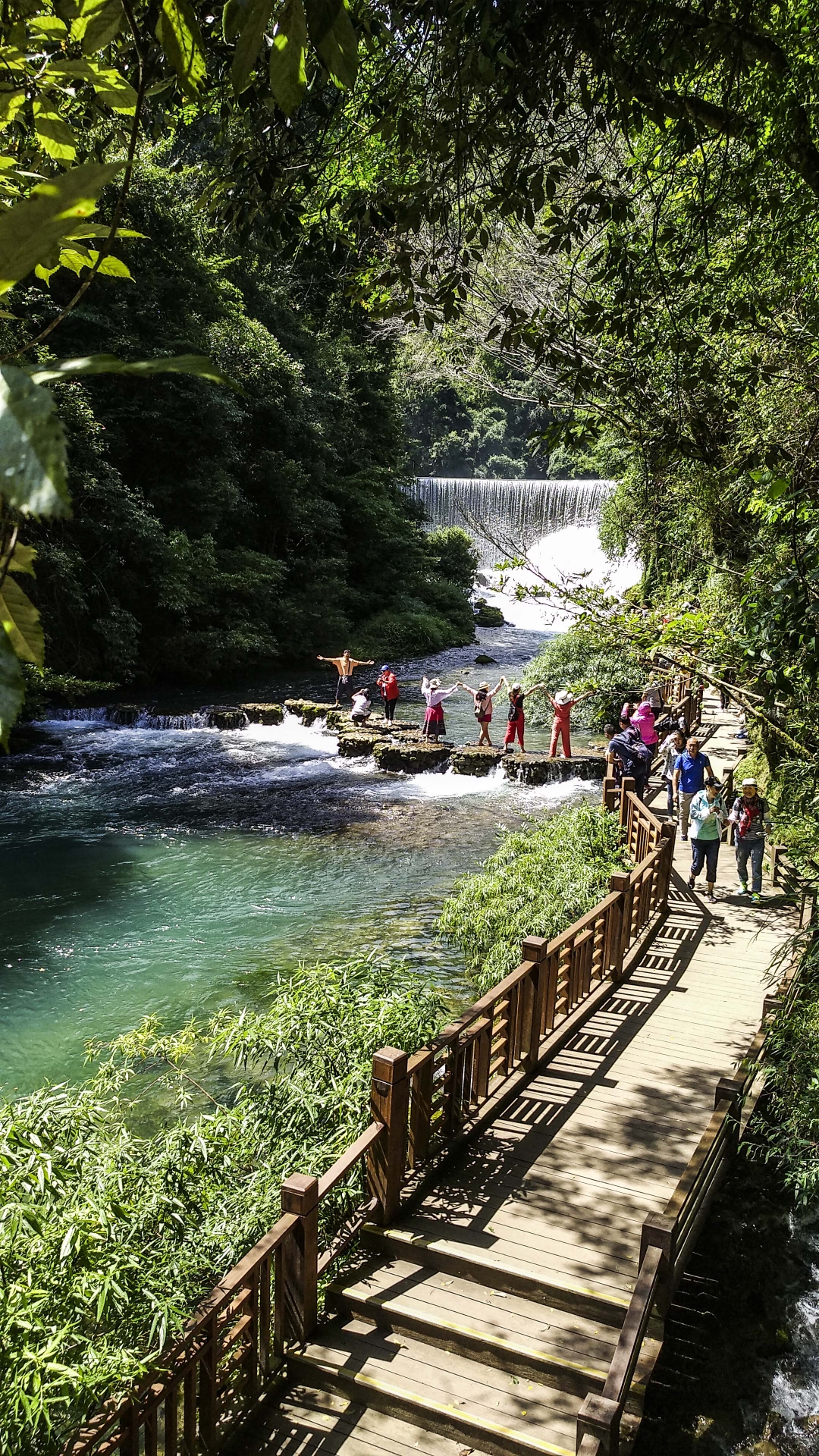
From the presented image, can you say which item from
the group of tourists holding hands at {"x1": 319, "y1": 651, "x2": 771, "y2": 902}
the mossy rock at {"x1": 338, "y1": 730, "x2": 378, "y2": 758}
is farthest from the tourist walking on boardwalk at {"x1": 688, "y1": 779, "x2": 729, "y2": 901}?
the mossy rock at {"x1": 338, "y1": 730, "x2": 378, "y2": 758}

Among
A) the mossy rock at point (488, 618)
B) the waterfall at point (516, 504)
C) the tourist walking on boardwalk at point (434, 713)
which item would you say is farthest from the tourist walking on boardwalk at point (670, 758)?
the waterfall at point (516, 504)

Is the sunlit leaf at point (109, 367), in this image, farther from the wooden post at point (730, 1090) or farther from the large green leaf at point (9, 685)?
the wooden post at point (730, 1090)

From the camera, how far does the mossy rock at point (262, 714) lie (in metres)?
22.6

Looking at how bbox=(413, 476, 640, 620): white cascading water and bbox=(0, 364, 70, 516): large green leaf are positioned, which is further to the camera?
bbox=(413, 476, 640, 620): white cascading water

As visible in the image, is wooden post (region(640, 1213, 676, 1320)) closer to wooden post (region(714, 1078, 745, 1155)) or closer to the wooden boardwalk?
the wooden boardwalk

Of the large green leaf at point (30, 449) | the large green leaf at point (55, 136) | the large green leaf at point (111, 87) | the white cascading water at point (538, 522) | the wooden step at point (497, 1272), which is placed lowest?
the wooden step at point (497, 1272)

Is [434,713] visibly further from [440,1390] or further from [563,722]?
[440,1390]

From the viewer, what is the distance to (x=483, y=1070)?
6762 mm

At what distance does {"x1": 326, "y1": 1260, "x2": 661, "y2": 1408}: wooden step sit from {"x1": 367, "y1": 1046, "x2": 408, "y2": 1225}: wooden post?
13.7 inches

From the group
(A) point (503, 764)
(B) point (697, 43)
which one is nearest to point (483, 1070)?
(B) point (697, 43)

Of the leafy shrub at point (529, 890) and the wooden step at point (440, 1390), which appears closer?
the wooden step at point (440, 1390)

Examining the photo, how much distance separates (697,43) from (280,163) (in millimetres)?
2142

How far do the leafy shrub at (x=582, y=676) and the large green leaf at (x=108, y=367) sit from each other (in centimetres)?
1879

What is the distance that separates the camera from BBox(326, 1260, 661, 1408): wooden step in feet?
15.9
